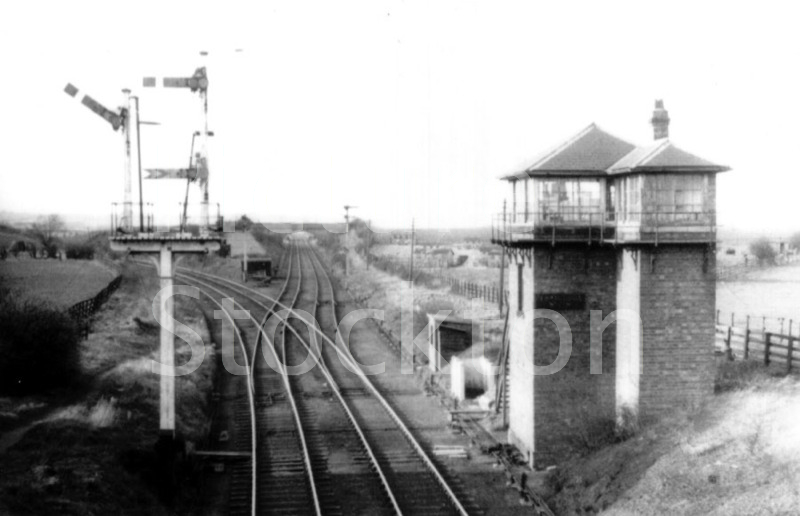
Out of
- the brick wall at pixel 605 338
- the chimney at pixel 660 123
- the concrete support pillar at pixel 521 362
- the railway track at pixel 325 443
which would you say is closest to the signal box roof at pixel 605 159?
the chimney at pixel 660 123

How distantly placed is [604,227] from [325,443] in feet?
26.5

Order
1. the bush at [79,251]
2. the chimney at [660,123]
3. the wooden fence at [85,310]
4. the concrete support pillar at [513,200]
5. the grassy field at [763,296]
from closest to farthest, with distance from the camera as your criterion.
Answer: the chimney at [660,123], the concrete support pillar at [513,200], the wooden fence at [85,310], the grassy field at [763,296], the bush at [79,251]

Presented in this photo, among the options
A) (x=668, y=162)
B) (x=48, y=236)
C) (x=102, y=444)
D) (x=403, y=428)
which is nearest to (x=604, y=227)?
(x=668, y=162)

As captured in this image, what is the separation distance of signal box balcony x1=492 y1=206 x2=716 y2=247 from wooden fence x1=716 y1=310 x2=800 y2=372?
3.50 meters

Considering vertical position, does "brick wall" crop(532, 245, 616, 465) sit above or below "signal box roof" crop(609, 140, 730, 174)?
below

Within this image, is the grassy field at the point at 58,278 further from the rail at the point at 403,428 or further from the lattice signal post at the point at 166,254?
the lattice signal post at the point at 166,254

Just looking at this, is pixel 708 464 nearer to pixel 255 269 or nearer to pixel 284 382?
pixel 284 382

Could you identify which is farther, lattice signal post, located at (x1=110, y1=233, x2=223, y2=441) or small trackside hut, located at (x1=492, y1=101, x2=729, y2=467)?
small trackside hut, located at (x1=492, y1=101, x2=729, y2=467)

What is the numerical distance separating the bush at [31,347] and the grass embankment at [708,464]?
38.5 ft

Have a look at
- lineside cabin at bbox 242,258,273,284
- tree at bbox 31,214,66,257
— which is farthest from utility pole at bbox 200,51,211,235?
tree at bbox 31,214,66,257

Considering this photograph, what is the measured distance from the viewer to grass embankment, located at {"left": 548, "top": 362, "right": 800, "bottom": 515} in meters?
11.7

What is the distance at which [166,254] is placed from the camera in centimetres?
1566

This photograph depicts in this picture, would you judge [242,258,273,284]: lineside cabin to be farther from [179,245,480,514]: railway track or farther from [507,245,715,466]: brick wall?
[507,245,715,466]: brick wall

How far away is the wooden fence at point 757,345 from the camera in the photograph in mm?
17234
